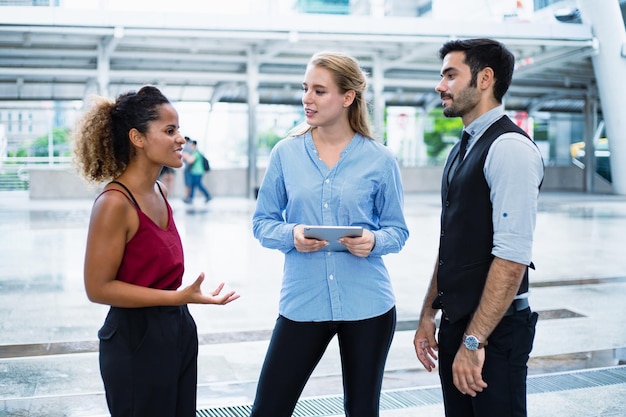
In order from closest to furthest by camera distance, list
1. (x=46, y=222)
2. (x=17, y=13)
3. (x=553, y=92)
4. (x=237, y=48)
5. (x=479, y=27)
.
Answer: (x=46, y=222), (x=17, y=13), (x=479, y=27), (x=237, y=48), (x=553, y=92)

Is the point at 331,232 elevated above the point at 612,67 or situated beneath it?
situated beneath

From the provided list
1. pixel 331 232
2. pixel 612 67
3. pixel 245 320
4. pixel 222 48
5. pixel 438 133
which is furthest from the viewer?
pixel 438 133

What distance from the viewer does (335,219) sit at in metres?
2.46

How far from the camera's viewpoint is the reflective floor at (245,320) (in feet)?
12.7

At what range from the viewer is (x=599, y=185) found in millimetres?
26359

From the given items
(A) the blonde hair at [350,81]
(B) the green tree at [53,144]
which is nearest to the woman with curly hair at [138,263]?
(A) the blonde hair at [350,81]

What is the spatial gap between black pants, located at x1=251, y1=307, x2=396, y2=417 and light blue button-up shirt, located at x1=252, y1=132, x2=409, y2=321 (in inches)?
2.1

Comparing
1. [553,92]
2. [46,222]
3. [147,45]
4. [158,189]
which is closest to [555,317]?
[158,189]

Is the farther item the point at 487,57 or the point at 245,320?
the point at 245,320

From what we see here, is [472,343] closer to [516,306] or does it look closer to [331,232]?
[516,306]

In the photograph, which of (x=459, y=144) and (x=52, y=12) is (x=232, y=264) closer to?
(x=459, y=144)

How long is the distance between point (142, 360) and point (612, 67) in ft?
63.8

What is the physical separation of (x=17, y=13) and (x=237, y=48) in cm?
601

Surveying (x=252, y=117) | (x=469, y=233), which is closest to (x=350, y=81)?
(x=469, y=233)
